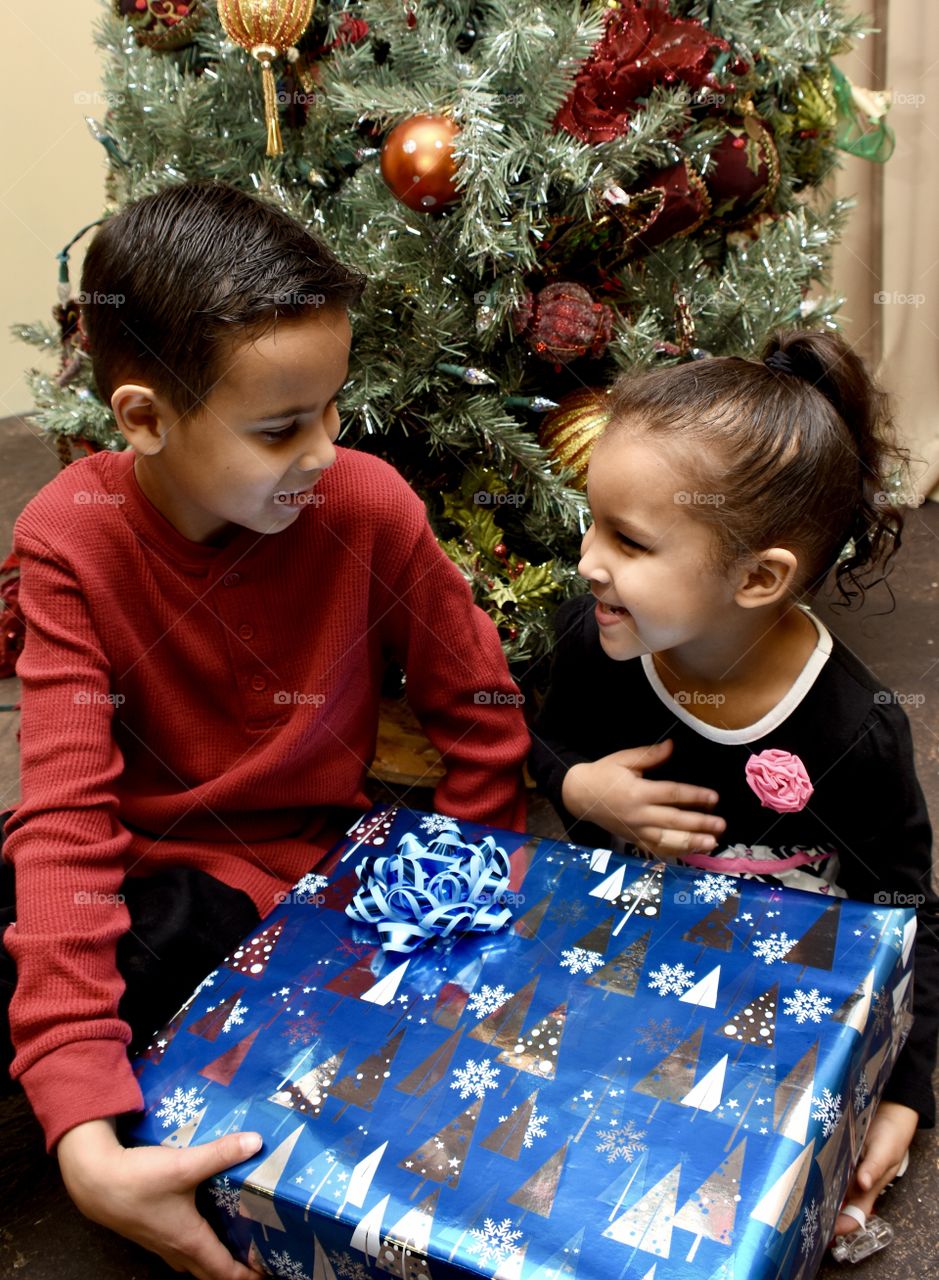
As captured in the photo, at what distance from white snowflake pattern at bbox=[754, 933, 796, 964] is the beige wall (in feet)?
8.21

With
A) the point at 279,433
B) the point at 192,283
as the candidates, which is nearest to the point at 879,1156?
the point at 279,433

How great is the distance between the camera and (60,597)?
1007 mm

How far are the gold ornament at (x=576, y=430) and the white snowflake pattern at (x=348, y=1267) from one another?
951 mm

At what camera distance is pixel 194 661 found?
1060 mm

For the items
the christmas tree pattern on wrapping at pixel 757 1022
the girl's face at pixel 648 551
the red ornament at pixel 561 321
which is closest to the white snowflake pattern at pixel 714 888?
the christmas tree pattern on wrapping at pixel 757 1022

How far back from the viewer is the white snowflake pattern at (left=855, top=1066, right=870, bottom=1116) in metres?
0.85

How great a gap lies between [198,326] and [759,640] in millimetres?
577

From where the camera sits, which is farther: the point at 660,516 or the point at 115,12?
the point at 115,12

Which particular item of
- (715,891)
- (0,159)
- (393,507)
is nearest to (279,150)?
(393,507)

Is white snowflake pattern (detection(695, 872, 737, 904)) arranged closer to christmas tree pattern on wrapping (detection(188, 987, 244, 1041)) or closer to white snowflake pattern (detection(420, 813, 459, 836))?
white snowflake pattern (detection(420, 813, 459, 836))

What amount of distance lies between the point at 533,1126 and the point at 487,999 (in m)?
0.12

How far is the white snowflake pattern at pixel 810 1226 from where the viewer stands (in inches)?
29.8

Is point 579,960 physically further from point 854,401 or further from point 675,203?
point 675,203

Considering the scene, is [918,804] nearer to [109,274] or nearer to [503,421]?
[503,421]
